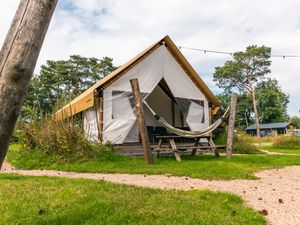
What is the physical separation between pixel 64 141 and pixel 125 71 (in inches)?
120

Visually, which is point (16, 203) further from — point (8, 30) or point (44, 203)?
point (8, 30)

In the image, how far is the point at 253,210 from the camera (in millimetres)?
2789

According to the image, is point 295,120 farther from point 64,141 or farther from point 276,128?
point 64,141

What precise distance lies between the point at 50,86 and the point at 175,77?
909 inches

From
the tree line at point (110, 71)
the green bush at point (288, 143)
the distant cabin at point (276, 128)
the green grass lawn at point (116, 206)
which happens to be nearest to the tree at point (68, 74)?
the tree line at point (110, 71)

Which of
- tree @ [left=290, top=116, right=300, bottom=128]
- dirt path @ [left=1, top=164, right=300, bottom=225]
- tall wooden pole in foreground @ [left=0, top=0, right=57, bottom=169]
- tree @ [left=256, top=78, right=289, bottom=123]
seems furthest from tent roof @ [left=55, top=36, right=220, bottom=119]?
tree @ [left=290, top=116, right=300, bottom=128]

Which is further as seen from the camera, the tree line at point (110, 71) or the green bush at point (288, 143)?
the tree line at point (110, 71)

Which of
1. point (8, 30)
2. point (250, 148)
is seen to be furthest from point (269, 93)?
point (8, 30)

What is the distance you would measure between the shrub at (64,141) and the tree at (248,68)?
90.4 ft

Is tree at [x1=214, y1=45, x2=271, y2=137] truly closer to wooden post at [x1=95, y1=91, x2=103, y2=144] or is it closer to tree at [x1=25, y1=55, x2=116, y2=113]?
tree at [x1=25, y1=55, x2=116, y2=113]

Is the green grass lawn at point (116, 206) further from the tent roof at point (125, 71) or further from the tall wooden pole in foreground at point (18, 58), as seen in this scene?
the tent roof at point (125, 71)

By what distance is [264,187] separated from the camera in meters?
4.02

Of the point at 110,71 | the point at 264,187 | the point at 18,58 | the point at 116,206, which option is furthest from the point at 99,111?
the point at 110,71

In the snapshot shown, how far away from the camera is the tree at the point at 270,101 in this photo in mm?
40031
